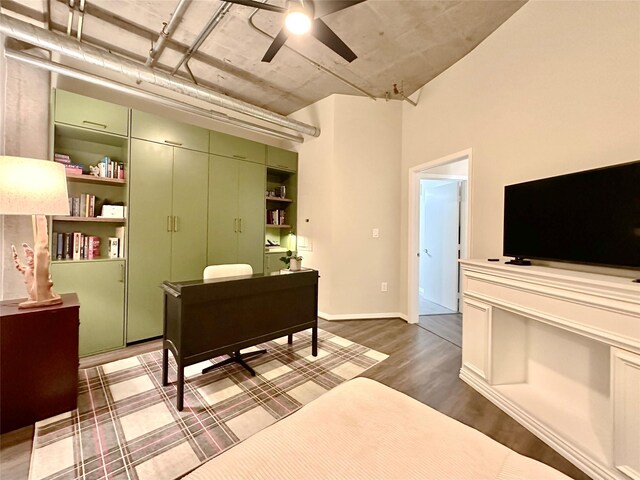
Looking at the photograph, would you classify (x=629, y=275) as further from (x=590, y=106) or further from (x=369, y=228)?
(x=369, y=228)

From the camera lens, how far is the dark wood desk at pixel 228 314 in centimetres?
193

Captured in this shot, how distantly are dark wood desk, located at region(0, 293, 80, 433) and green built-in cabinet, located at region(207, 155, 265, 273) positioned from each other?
1807 mm

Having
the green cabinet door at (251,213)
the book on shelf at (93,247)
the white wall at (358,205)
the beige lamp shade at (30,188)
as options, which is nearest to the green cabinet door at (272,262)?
the green cabinet door at (251,213)

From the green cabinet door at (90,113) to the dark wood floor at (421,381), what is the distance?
237 cm

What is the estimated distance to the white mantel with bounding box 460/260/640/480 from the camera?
1.32 metres

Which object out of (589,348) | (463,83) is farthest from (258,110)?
(589,348)

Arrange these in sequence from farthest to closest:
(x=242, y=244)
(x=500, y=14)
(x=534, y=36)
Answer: (x=242, y=244), (x=500, y=14), (x=534, y=36)

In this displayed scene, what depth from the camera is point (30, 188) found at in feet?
5.54

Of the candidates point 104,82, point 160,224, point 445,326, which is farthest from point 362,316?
point 104,82

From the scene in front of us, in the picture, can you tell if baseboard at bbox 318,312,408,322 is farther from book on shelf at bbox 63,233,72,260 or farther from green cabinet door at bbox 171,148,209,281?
book on shelf at bbox 63,233,72,260

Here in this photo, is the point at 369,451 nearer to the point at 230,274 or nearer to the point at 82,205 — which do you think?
the point at 230,274

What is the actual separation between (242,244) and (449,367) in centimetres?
302

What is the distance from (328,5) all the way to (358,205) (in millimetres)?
2595

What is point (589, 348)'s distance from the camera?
1830mm
